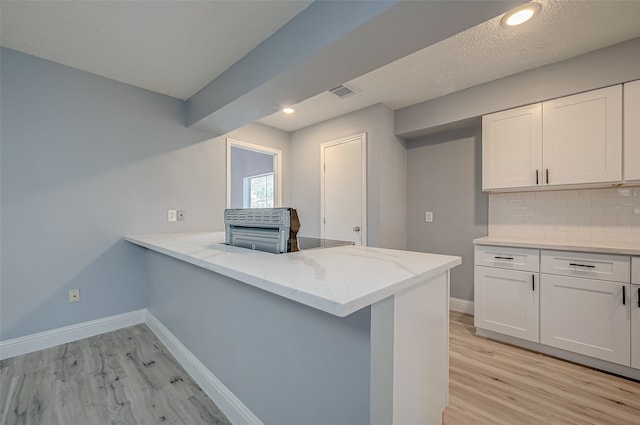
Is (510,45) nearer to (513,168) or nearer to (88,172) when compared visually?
(513,168)

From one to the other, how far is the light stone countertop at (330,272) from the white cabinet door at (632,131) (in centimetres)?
176

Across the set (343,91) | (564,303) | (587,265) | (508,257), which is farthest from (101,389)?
(587,265)

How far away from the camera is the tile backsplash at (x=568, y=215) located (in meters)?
2.09

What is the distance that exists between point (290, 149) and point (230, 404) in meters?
3.26

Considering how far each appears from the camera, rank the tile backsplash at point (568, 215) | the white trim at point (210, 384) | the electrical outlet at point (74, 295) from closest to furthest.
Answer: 1. the white trim at point (210, 384)
2. the tile backsplash at point (568, 215)
3. the electrical outlet at point (74, 295)

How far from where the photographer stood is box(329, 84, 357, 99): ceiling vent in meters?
2.58

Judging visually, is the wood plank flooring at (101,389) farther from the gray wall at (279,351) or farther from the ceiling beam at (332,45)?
the ceiling beam at (332,45)

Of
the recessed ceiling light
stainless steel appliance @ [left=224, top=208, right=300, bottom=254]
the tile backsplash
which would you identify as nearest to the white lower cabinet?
the tile backsplash

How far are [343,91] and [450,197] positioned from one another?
5.66ft

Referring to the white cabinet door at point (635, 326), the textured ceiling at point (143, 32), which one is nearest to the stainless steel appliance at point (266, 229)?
the textured ceiling at point (143, 32)

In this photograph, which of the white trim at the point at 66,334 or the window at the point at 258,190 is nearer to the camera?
the white trim at the point at 66,334

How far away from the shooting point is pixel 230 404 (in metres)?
1.39

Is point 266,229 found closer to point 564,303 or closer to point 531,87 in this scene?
point 564,303

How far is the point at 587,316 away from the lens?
1.88 m
